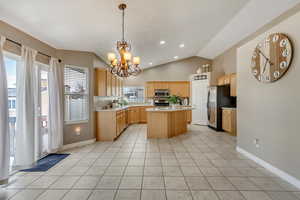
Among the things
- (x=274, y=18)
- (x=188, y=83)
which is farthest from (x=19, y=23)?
(x=188, y=83)

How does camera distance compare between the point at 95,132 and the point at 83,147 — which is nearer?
the point at 83,147

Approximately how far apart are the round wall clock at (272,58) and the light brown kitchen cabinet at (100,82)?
408cm

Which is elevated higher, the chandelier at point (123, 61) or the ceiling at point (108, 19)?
the ceiling at point (108, 19)

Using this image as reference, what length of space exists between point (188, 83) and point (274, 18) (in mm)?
4580

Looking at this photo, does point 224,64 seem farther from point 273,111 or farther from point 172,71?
point 273,111

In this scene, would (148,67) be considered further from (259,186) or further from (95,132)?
(259,186)

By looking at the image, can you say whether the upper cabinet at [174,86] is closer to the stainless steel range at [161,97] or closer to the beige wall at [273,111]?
the stainless steel range at [161,97]

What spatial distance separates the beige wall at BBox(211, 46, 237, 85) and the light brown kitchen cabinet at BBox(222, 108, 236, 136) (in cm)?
168

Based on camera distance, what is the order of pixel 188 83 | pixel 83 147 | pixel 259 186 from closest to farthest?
pixel 259 186, pixel 83 147, pixel 188 83

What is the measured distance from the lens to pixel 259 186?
2.21m

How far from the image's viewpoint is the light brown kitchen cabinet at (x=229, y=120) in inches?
202

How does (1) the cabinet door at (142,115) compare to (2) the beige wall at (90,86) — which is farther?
(1) the cabinet door at (142,115)

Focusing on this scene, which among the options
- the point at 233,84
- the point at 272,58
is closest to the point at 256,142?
the point at 272,58

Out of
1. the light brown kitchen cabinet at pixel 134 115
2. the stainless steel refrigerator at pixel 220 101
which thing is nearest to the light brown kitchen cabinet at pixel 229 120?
the stainless steel refrigerator at pixel 220 101
